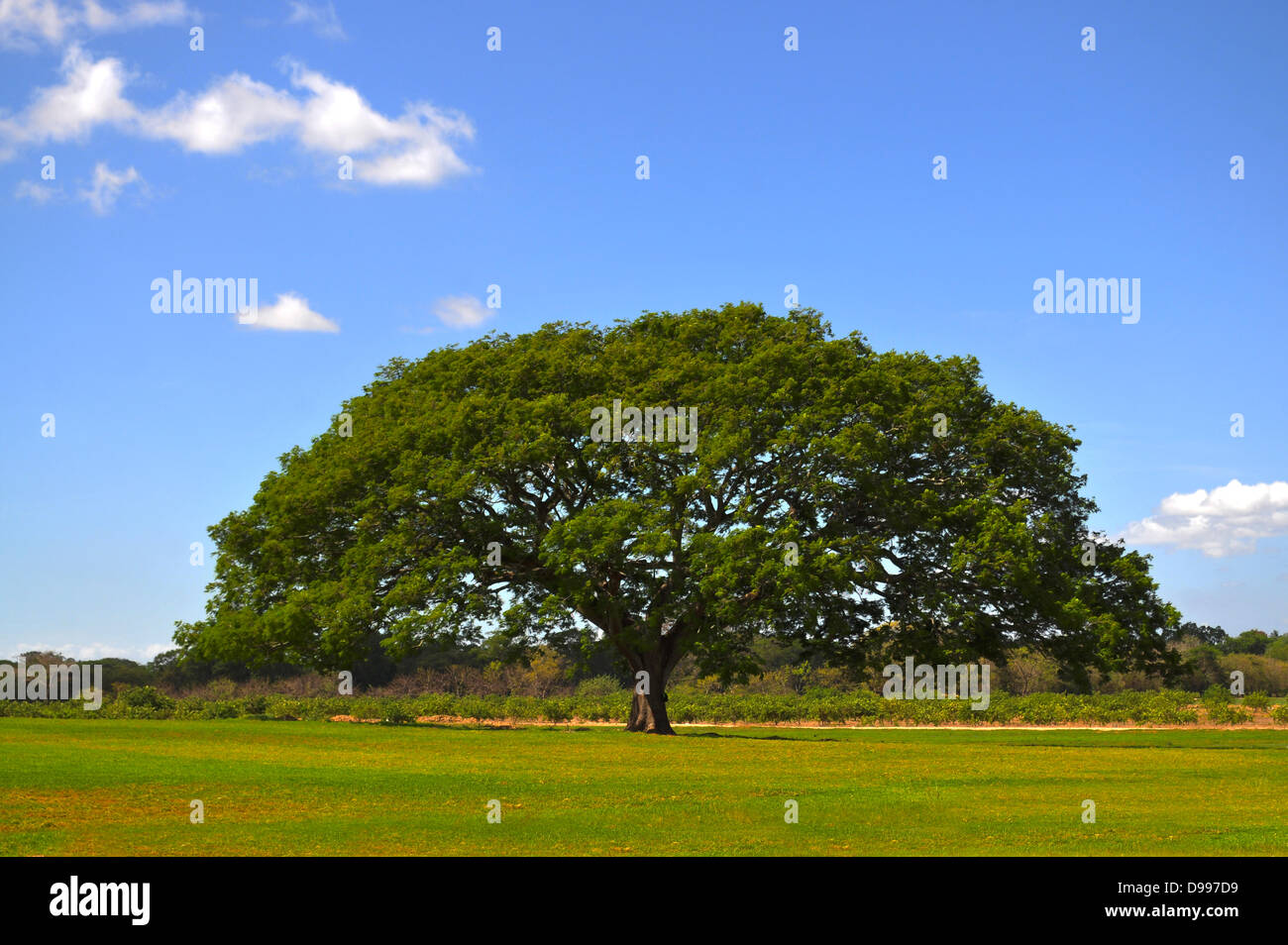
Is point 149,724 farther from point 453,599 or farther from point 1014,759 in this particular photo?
point 1014,759

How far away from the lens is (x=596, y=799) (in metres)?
18.1

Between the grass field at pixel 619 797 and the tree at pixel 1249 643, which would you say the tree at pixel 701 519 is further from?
the tree at pixel 1249 643

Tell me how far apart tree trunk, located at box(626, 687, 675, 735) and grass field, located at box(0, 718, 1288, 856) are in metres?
8.53

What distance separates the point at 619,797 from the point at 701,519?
67.9 ft

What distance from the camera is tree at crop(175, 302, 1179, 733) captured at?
119 feet

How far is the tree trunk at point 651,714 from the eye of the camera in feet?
131

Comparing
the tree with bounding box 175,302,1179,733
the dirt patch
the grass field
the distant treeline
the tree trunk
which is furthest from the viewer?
the distant treeline

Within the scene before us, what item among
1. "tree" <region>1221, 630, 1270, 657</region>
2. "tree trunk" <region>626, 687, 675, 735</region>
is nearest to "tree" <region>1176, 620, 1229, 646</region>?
"tree" <region>1221, 630, 1270, 657</region>

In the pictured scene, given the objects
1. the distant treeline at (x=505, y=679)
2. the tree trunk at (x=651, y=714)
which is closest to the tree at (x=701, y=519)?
the tree trunk at (x=651, y=714)

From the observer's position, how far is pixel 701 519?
126ft

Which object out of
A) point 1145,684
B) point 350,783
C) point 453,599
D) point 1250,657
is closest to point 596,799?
point 350,783

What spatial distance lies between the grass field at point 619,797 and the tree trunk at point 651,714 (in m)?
8.53

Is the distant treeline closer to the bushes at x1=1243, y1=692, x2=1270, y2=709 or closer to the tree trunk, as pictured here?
the bushes at x1=1243, y1=692, x2=1270, y2=709

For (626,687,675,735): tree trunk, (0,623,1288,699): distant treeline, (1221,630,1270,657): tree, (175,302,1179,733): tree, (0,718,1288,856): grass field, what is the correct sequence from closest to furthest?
(0,718,1288,856): grass field < (175,302,1179,733): tree < (626,687,675,735): tree trunk < (0,623,1288,699): distant treeline < (1221,630,1270,657): tree
